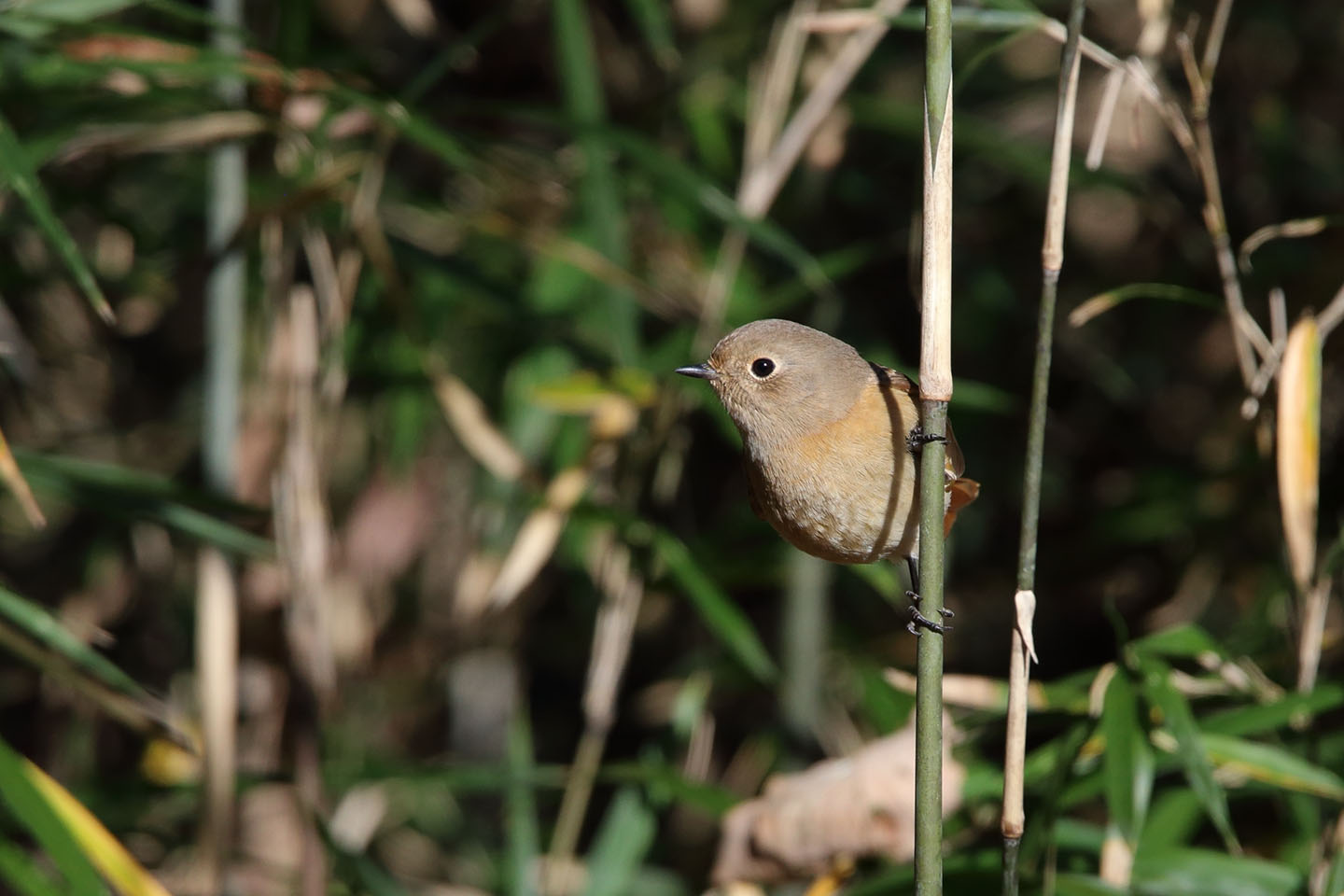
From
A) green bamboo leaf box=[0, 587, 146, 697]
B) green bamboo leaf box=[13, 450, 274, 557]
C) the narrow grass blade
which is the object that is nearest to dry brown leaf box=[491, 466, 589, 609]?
green bamboo leaf box=[13, 450, 274, 557]

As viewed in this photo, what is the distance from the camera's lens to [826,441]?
190cm

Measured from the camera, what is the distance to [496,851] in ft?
13.9

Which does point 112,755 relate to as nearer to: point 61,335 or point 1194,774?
point 61,335

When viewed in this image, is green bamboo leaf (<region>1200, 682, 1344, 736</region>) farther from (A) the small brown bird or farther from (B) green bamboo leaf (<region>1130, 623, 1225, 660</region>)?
(A) the small brown bird

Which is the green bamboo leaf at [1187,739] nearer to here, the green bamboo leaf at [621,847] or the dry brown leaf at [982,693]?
the dry brown leaf at [982,693]

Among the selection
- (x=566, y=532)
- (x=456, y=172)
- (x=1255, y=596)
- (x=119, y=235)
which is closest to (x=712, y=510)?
(x=566, y=532)

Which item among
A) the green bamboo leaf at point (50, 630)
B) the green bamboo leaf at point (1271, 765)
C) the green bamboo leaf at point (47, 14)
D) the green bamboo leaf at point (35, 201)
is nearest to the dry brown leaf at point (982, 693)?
the green bamboo leaf at point (1271, 765)

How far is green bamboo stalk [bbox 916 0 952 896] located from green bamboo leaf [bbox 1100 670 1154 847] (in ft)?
2.43

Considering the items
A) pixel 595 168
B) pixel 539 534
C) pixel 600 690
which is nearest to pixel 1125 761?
pixel 600 690

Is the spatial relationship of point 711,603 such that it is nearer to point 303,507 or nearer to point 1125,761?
point 303,507

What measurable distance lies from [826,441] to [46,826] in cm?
120

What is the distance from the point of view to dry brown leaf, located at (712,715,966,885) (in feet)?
6.97

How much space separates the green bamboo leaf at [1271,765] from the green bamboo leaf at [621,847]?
131 cm

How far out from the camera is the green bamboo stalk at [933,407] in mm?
1292
